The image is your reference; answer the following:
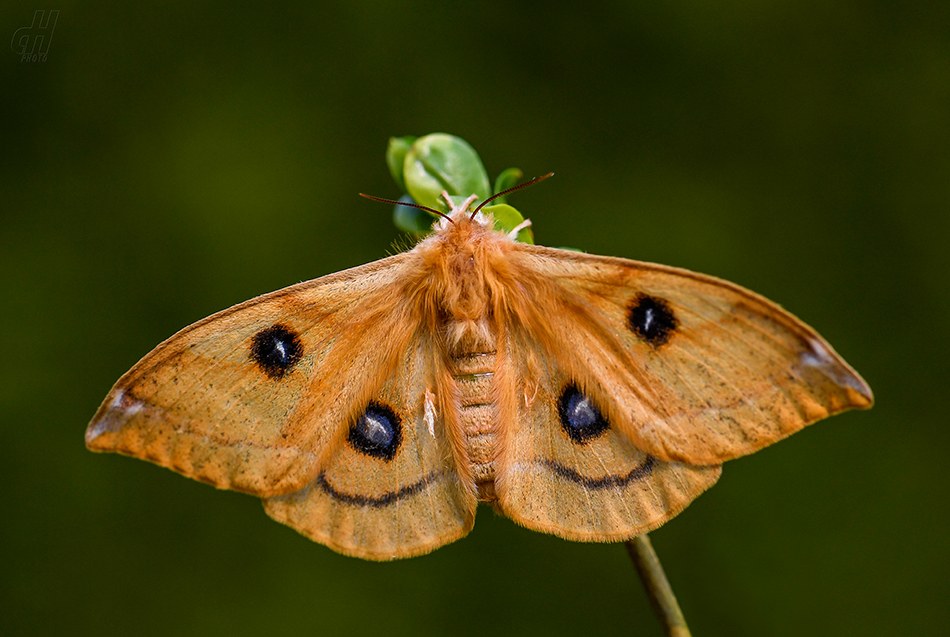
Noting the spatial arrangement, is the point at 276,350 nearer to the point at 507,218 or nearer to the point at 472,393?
the point at 472,393

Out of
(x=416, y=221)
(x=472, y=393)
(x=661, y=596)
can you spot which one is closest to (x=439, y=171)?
(x=416, y=221)

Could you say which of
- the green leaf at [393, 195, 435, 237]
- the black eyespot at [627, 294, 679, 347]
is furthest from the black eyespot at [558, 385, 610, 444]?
the green leaf at [393, 195, 435, 237]

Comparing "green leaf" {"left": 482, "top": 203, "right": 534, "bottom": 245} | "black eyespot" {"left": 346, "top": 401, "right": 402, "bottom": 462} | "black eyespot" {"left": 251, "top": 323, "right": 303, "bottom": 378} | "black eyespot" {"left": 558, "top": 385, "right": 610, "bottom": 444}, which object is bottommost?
"black eyespot" {"left": 346, "top": 401, "right": 402, "bottom": 462}

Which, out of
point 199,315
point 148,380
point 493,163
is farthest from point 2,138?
point 148,380

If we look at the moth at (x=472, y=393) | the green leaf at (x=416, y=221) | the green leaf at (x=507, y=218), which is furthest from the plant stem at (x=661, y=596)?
the green leaf at (x=416, y=221)

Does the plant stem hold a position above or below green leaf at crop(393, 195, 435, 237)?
below

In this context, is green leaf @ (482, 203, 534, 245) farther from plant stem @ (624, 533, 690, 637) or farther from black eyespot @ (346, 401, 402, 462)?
plant stem @ (624, 533, 690, 637)

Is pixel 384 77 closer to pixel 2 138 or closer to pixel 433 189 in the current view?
pixel 2 138
